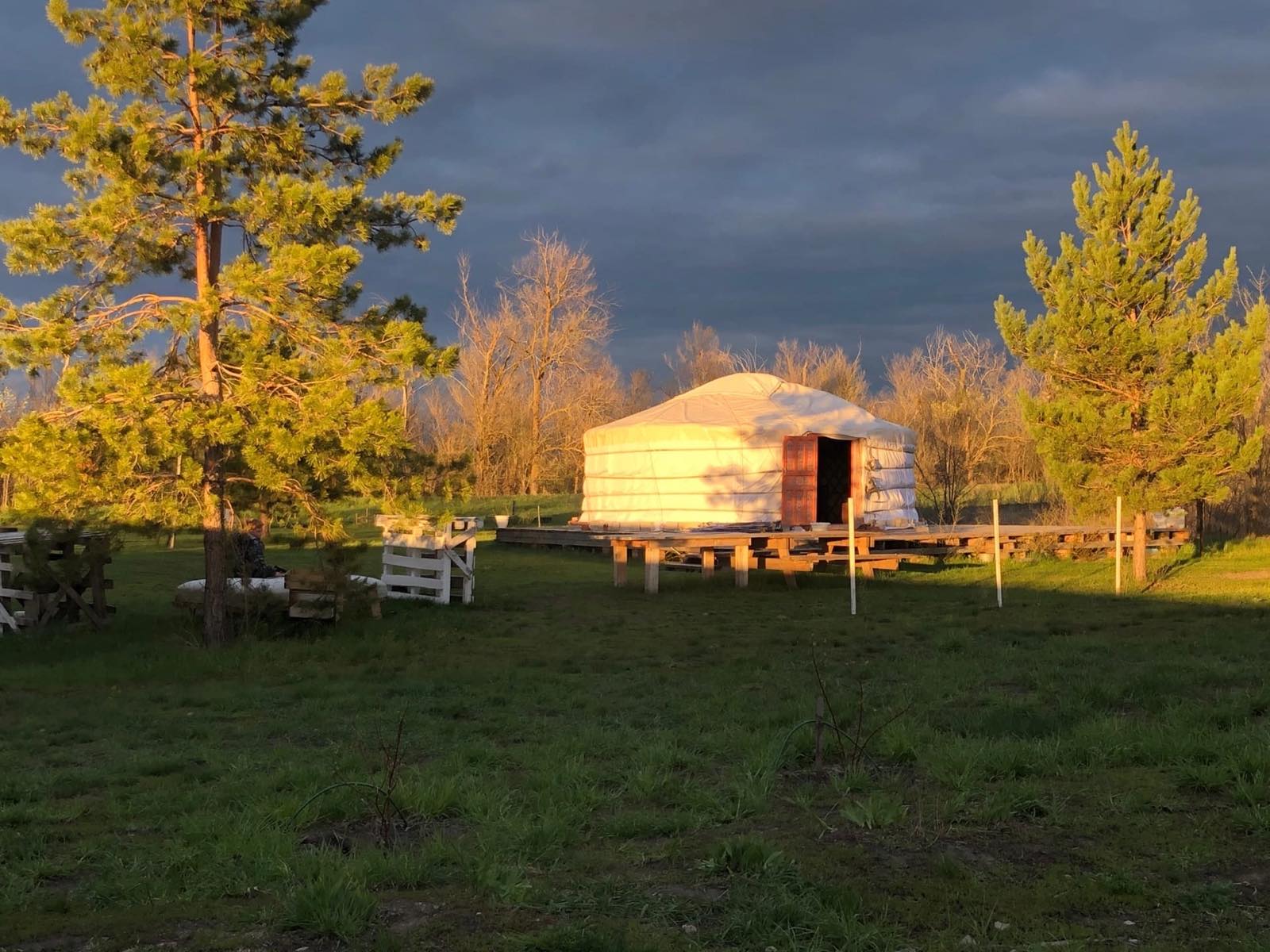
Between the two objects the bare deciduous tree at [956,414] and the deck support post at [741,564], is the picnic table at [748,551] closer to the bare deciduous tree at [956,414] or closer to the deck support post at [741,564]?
the deck support post at [741,564]

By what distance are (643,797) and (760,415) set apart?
43.5 ft

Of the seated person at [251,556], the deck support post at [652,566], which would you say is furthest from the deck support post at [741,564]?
the seated person at [251,556]

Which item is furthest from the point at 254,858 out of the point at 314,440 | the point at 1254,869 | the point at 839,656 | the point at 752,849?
the point at 839,656

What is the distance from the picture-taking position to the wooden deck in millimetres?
12383

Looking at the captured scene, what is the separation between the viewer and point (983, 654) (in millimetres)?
7016

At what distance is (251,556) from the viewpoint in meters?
9.75

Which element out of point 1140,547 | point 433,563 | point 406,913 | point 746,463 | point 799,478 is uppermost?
point 746,463

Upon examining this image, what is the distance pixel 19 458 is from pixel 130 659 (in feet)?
5.06

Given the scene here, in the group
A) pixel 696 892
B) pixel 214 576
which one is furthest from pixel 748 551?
pixel 696 892

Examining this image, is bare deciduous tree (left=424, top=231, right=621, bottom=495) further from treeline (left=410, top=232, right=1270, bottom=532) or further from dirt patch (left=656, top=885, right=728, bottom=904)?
dirt patch (left=656, top=885, right=728, bottom=904)

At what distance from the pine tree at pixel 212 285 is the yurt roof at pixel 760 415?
28.8 feet

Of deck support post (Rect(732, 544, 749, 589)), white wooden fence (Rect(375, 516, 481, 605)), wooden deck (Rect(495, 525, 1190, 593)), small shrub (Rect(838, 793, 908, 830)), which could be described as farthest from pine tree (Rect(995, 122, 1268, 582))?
small shrub (Rect(838, 793, 908, 830))

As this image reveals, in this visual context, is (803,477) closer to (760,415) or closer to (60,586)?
(760,415)

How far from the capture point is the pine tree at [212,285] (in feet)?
22.8
